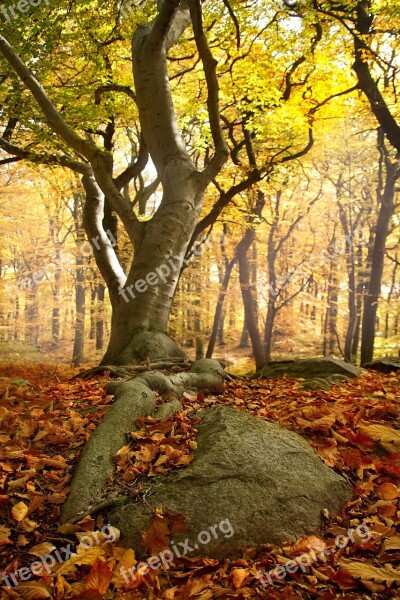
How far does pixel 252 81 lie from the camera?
8.66m

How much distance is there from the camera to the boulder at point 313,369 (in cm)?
720

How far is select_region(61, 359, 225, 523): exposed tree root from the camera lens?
243 centimetres

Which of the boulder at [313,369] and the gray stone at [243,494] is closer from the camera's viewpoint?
the gray stone at [243,494]

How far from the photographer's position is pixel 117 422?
122 inches

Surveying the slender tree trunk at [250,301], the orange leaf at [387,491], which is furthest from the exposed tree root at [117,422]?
the slender tree trunk at [250,301]

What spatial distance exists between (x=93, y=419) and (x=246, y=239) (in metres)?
10.2

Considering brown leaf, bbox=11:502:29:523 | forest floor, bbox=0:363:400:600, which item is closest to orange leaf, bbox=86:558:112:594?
forest floor, bbox=0:363:400:600

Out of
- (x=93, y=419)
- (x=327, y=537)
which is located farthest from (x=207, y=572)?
(x=93, y=419)

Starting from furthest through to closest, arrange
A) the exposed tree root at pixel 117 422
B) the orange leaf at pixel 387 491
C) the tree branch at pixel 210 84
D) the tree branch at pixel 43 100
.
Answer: the tree branch at pixel 43 100 < the tree branch at pixel 210 84 < the orange leaf at pixel 387 491 < the exposed tree root at pixel 117 422

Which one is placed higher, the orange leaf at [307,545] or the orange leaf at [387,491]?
the orange leaf at [387,491]

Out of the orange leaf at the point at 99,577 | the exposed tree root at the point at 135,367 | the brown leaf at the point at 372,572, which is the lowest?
the orange leaf at the point at 99,577

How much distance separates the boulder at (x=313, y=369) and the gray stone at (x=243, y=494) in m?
4.39

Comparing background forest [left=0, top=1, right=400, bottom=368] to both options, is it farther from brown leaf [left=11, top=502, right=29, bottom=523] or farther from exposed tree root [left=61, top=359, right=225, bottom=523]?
brown leaf [left=11, top=502, right=29, bottom=523]

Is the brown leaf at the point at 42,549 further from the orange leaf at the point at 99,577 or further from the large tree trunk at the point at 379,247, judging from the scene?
the large tree trunk at the point at 379,247
